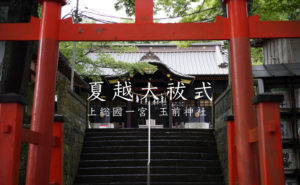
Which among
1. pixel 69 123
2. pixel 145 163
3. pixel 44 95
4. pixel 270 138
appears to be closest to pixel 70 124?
pixel 69 123

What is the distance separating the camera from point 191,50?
22594 mm

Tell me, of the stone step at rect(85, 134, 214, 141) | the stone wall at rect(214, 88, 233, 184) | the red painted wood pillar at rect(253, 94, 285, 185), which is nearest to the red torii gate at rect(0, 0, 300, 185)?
the red painted wood pillar at rect(253, 94, 285, 185)

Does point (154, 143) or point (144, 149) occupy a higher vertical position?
point (154, 143)

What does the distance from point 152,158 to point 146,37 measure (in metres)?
5.61

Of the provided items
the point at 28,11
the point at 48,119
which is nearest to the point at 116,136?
the point at 28,11

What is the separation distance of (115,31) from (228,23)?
1.61 meters

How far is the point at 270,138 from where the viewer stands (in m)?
2.87

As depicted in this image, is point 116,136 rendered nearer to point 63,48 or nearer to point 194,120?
point 63,48

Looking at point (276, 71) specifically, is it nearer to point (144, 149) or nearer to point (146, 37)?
point (146, 37)

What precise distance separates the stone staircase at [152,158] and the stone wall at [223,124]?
14.7 inches

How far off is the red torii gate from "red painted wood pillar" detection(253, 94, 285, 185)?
2.86 ft

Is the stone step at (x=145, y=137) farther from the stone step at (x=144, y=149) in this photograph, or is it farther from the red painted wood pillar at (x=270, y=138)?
the red painted wood pillar at (x=270, y=138)

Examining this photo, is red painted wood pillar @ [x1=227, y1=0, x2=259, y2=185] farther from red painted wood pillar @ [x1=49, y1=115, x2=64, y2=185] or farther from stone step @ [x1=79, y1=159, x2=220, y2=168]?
stone step @ [x1=79, y1=159, x2=220, y2=168]

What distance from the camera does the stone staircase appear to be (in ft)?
27.4
